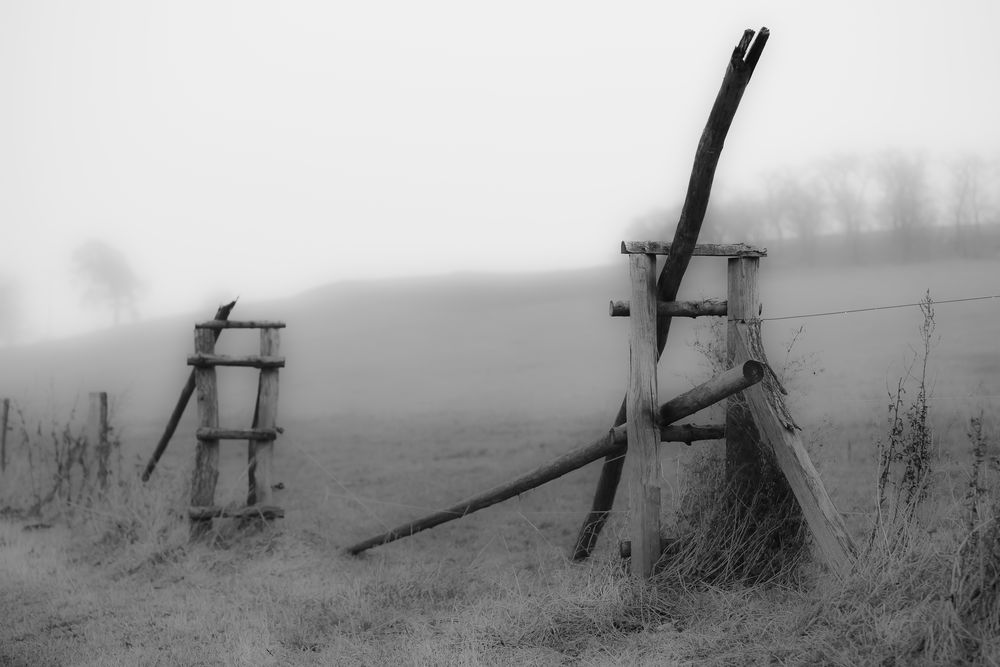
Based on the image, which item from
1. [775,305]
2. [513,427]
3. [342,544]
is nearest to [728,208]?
[775,305]

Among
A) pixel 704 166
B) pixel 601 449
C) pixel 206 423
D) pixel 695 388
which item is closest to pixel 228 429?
pixel 206 423

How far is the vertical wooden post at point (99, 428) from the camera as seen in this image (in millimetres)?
10492

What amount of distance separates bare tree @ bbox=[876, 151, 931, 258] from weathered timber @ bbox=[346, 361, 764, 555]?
69.8 feet

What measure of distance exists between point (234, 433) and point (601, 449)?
4638mm

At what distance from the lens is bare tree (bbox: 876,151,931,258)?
23.9m

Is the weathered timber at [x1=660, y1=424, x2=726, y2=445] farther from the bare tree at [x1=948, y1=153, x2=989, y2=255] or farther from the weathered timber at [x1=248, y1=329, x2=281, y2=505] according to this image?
the bare tree at [x1=948, y1=153, x2=989, y2=255]

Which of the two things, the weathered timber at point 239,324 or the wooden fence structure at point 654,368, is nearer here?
the wooden fence structure at point 654,368

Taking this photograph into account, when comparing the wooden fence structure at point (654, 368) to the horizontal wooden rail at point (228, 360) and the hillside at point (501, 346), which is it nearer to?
the hillside at point (501, 346)

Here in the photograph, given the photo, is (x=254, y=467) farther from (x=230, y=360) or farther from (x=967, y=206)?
(x=967, y=206)

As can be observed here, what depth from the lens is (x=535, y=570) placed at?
22.7 ft

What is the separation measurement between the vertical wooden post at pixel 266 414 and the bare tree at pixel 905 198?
20685 mm

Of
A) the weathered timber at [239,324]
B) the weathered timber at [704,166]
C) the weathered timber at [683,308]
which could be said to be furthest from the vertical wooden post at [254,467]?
the weathered timber at [683,308]

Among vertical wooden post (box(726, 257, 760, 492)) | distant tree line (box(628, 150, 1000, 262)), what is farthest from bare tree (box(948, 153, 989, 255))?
vertical wooden post (box(726, 257, 760, 492))

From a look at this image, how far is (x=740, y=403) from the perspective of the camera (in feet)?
17.2
